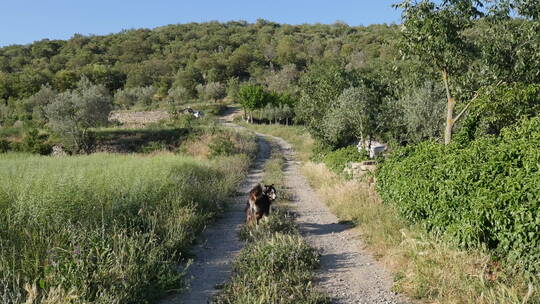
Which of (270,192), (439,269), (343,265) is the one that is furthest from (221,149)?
(439,269)

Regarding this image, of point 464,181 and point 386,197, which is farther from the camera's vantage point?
point 386,197

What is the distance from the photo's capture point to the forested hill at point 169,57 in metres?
66.5

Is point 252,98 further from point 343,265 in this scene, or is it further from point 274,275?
point 274,275

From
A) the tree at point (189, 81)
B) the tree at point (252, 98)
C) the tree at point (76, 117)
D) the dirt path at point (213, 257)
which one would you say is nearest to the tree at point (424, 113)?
the dirt path at point (213, 257)

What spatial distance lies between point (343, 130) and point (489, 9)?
9130 mm

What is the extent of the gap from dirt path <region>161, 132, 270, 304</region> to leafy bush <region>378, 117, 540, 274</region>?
3.34 meters

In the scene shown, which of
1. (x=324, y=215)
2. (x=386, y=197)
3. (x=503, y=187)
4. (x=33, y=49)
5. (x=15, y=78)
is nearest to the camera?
(x=503, y=187)

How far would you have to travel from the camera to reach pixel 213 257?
636 centimetres

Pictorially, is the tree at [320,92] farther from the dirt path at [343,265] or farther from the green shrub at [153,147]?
the dirt path at [343,265]

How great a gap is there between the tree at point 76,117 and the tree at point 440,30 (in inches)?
877

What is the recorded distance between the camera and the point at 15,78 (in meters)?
55.2

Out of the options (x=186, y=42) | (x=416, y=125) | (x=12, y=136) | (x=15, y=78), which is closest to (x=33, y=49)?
(x=186, y=42)

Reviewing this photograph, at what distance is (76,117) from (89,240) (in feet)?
78.3

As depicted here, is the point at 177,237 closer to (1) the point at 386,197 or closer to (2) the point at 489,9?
(1) the point at 386,197
